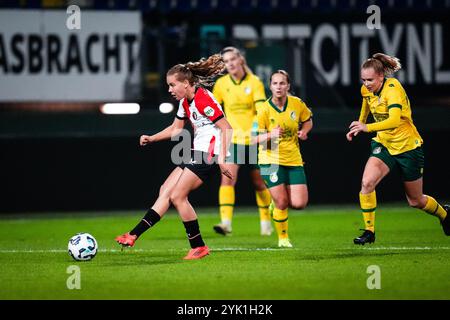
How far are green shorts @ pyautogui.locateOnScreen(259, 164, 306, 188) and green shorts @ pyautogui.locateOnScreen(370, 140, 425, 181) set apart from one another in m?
0.82

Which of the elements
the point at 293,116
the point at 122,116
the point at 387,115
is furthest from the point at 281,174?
the point at 122,116

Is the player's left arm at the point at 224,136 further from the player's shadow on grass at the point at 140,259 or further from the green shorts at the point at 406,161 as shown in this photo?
the green shorts at the point at 406,161

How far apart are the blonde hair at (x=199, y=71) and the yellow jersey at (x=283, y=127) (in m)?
0.94

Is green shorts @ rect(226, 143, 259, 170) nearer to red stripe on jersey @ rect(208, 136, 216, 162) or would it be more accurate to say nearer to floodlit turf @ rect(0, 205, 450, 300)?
floodlit turf @ rect(0, 205, 450, 300)

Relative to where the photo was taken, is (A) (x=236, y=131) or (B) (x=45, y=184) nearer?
(A) (x=236, y=131)

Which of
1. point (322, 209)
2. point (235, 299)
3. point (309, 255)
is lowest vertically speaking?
point (322, 209)

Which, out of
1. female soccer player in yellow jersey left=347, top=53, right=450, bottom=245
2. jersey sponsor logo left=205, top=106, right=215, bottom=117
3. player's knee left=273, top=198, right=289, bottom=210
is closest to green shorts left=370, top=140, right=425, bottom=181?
female soccer player in yellow jersey left=347, top=53, right=450, bottom=245

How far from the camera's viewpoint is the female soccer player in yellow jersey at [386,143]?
1002 cm

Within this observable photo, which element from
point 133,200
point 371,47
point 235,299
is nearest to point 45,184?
point 133,200

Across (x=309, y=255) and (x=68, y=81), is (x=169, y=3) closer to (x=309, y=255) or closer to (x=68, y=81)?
(x=68, y=81)

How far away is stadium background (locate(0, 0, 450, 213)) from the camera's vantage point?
15.6 metres

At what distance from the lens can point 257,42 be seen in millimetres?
16297

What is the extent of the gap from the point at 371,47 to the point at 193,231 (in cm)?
863

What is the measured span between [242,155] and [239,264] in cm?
363
